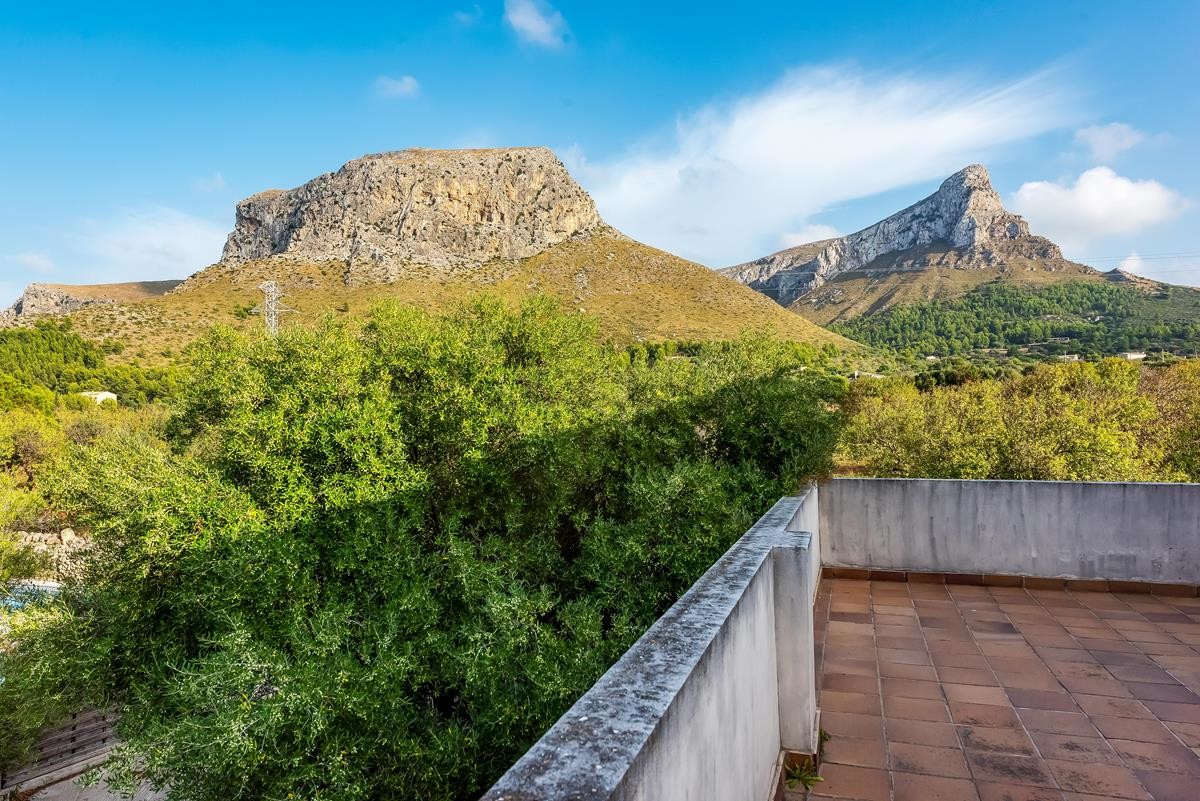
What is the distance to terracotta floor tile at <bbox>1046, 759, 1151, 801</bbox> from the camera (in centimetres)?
276

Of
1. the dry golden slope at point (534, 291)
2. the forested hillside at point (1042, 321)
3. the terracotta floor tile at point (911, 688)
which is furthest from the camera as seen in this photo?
the forested hillside at point (1042, 321)

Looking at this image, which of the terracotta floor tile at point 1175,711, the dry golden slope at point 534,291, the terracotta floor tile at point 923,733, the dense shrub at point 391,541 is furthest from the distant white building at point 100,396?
the terracotta floor tile at point 1175,711

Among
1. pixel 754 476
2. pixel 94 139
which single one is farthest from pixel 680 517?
pixel 94 139

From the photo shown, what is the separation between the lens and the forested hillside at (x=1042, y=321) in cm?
4494

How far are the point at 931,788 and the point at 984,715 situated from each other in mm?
916

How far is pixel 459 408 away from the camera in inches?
306

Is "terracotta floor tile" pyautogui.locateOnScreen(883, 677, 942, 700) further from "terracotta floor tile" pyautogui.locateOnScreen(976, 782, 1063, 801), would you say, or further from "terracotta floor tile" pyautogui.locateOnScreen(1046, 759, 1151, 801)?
"terracotta floor tile" pyautogui.locateOnScreen(976, 782, 1063, 801)

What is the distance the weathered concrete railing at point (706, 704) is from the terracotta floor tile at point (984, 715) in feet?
3.72

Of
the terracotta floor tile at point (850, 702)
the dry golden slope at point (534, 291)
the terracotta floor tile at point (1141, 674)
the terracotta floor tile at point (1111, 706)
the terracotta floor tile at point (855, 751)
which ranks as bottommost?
the terracotta floor tile at point (1141, 674)

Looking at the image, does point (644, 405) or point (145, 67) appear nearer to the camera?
point (644, 405)

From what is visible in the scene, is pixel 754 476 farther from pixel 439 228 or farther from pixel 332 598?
pixel 439 228

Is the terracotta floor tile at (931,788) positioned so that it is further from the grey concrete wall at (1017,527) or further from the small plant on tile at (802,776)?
the grey concrete wall at (1017,527)

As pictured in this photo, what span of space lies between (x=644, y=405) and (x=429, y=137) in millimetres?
70106

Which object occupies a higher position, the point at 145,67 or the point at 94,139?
the point at 145,67
